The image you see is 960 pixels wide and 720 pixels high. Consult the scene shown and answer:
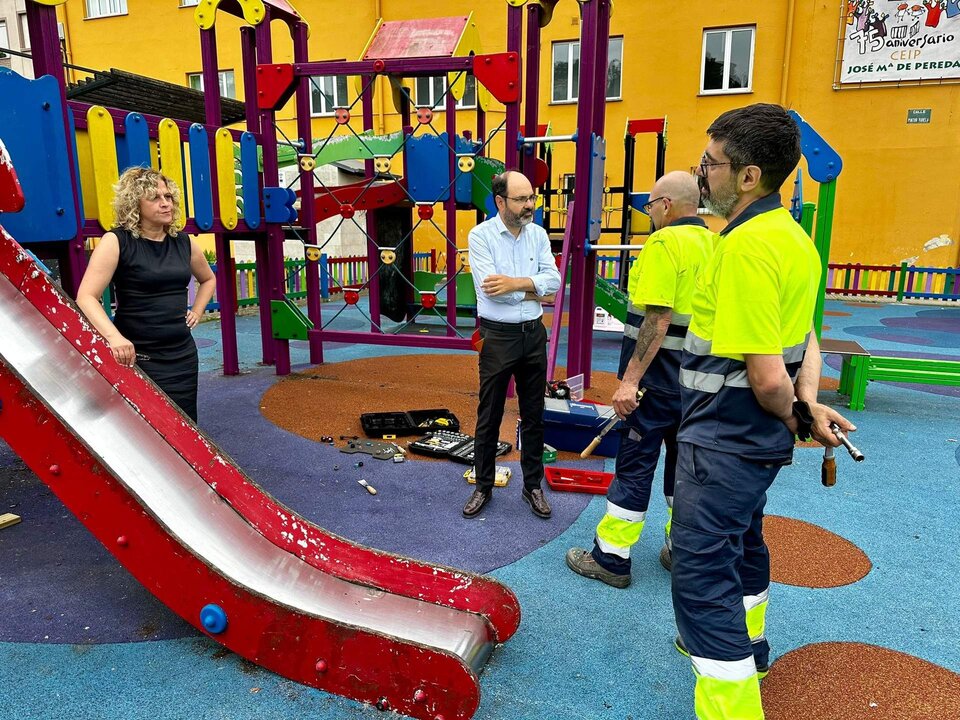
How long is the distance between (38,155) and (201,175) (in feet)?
5.45

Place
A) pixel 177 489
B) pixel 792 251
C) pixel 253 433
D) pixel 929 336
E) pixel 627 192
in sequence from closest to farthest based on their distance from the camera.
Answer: pixel 792 251 < pixel 177 489 < pixel 253 433 < pixel 627 192 < pixel 929 336

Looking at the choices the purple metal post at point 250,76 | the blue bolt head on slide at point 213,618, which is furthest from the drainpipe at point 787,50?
the blue bolt head on slide at point 213,618

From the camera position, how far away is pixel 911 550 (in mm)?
3135

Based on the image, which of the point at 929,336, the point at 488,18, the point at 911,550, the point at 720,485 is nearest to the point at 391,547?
the point at 720,485

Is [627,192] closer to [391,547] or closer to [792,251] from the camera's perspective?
[391,547]

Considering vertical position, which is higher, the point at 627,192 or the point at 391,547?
the point at 627,192

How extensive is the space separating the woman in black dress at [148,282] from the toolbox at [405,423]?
1733mm

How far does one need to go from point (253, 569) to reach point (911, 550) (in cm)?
316

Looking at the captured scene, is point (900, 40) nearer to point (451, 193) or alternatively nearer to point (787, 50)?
point (787, 50)

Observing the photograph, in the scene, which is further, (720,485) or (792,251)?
(720,485)

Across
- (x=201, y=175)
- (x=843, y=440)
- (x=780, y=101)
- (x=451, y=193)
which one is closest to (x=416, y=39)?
(x=451, y=193)

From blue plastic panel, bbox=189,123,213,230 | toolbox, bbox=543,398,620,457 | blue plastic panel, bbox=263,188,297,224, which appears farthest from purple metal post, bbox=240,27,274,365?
toolbox, bbox=543,398,620,457

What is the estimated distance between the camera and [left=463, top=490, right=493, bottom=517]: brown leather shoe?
338cm

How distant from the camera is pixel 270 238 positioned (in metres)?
6.36
